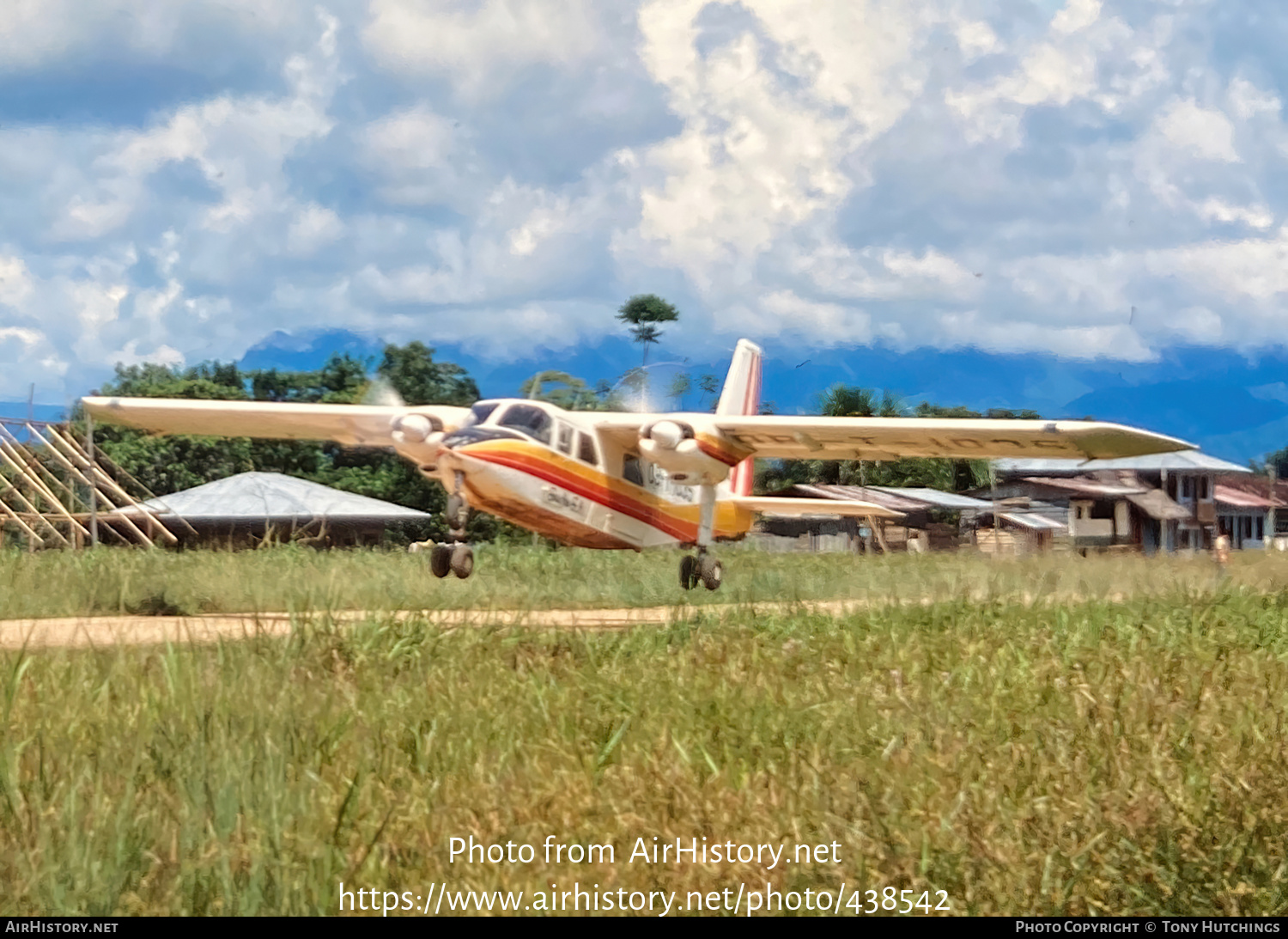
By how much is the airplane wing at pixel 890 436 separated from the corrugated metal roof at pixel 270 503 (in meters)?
28.8

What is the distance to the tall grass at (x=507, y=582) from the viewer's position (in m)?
18.4

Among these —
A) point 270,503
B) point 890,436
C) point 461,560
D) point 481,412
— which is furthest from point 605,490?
point 270,503

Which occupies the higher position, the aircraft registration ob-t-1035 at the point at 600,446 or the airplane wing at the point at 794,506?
the aircraft registration ob-t-1035 at the point at 600,446

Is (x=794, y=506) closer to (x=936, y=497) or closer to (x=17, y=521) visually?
(x=17, y=521)

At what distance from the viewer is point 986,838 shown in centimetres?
673

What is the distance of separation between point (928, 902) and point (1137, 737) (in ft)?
9.44

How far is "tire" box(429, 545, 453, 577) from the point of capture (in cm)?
2075

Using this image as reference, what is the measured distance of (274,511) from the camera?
51.4 m

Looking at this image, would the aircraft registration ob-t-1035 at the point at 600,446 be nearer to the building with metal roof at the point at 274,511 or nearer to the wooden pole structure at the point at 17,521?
the wooden pole structure at the point at 17,521

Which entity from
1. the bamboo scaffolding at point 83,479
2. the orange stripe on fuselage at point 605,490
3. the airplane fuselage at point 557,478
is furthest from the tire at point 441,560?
the bamboo scaffolding at point 83,479

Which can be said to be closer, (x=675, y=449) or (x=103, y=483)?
(x=675, y=449)

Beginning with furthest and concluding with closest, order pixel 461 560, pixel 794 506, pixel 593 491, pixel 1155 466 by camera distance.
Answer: pixel 1155 466, pixel 794 506, pixel 593 491, pixel 461 560

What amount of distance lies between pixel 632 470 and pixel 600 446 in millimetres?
1321
